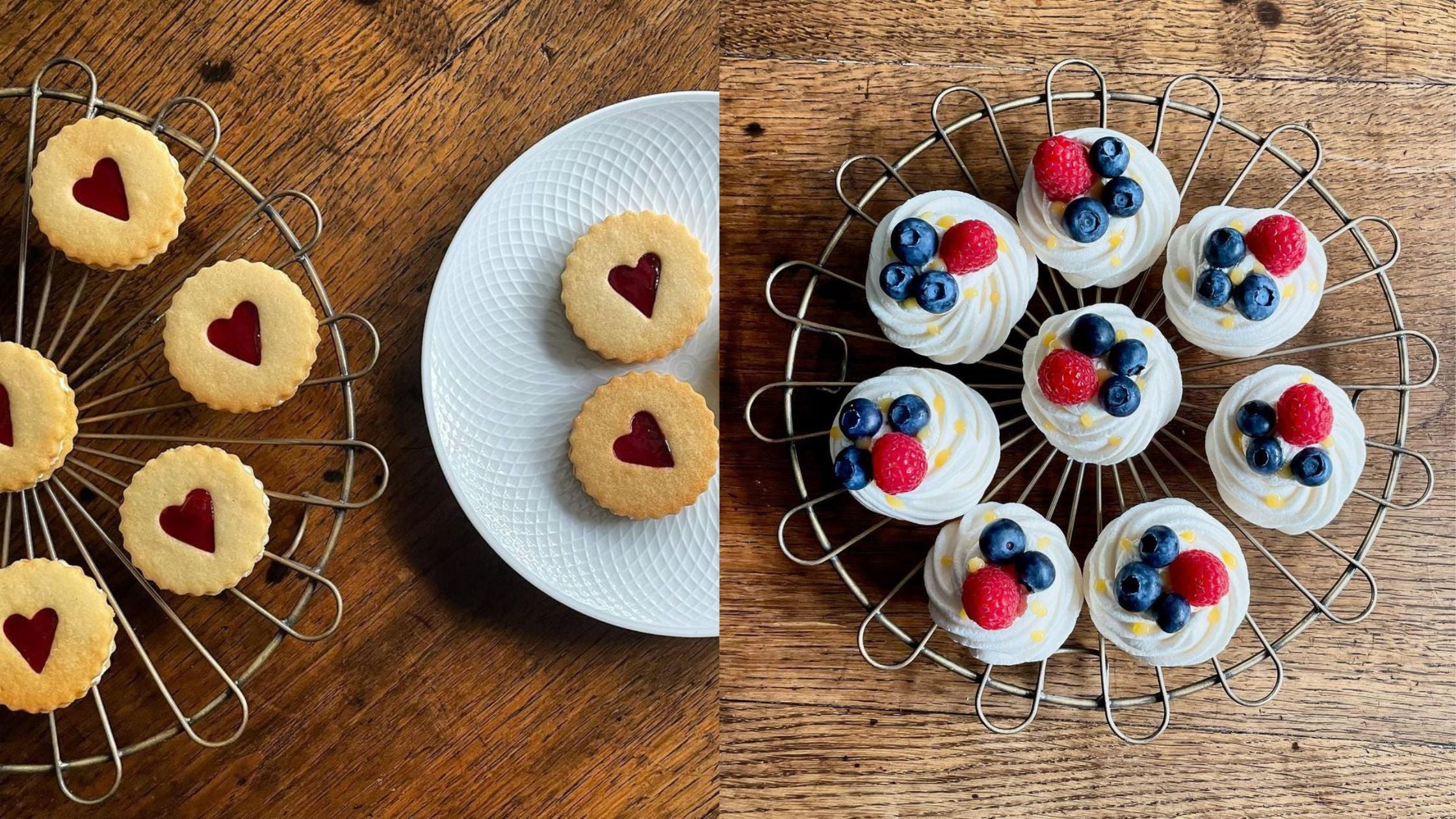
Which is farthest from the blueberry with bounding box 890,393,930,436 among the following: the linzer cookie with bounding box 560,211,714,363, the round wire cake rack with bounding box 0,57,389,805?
the round wire cake rack with bounding box 0,57,389,805

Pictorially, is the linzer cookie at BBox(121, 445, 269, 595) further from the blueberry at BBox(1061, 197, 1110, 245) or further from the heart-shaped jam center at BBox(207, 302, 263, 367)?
the blueberry at BBox(1061, 197, 1110, 245)

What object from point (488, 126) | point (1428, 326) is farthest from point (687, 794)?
point (1428, 326)

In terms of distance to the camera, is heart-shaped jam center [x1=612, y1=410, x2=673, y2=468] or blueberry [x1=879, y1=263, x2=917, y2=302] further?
heart-shaped jam center [x1=612, y1=410, x2=673, y2=468]

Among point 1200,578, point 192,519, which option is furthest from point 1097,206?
point 192,519

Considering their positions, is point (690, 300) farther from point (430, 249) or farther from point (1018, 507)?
point (1018, 507)

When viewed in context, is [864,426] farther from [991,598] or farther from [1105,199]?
[1105,199]
